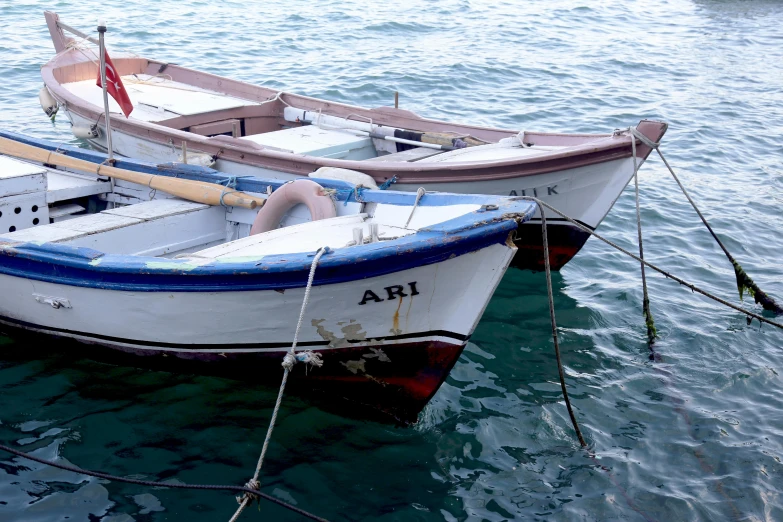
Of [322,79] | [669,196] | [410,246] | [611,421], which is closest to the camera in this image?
[410,246]

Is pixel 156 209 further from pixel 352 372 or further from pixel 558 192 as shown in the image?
pixel 558 192

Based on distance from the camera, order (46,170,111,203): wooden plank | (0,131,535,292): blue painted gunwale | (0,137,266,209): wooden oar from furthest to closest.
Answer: (46,170,111,203): wooden plank → (0,137,266,209): wooden oar → (0,131,535,292): blue painted gunwale

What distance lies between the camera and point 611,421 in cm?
591

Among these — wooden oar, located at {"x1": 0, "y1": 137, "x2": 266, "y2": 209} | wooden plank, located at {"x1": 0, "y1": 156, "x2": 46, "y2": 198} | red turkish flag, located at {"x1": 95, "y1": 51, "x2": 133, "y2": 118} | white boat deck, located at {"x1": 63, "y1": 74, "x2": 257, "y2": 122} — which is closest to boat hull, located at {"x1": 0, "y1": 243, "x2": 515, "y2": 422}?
wooden plank, located at {"x1": 0, "y1": 156, "x2": 46, "y2": 198}

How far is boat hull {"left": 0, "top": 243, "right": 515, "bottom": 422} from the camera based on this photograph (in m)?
5.06

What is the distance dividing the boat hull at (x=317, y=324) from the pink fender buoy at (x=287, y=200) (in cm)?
114

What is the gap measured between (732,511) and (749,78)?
13.0 meters

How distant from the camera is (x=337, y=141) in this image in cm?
896

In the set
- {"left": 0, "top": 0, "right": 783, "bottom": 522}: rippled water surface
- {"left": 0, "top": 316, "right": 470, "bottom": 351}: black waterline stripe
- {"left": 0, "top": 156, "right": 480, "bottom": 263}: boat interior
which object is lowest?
{"left": 0, "top": 0, "right": 783, "bottom": 522}: rippled water surface

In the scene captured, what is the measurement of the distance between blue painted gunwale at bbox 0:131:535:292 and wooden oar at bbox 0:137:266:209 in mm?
1452

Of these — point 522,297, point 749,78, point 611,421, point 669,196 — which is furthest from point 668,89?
point 611,421

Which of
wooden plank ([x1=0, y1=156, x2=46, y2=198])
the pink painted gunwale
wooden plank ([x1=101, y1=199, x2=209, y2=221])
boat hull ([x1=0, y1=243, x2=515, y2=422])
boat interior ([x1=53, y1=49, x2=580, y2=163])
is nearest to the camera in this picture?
boat hull ([x1=0, y1=243, x2=515, y2=422])

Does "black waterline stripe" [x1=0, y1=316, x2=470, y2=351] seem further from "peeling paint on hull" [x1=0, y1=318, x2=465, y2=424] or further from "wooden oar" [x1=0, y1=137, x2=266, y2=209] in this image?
"wooden oar" [x1=0, y1=137, x2=266, y2=209]

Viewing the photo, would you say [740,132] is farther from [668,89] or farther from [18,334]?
[18,334]
